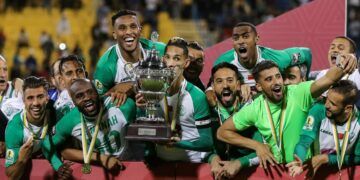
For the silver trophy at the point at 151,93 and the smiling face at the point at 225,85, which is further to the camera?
the smiling face at the point at 225,85

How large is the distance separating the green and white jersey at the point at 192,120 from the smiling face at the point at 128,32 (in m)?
0.81

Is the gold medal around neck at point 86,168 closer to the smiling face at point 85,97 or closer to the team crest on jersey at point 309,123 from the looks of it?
the smiling face at point 85,97

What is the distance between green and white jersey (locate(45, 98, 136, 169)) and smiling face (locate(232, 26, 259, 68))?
1142 mm

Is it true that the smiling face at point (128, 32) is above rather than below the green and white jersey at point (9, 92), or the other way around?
above

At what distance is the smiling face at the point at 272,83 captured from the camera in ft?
20.7

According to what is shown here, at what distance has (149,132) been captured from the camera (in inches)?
239

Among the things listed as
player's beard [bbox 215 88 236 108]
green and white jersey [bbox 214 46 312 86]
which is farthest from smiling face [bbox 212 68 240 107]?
green and white jersey [bbox 214 46 312 86]

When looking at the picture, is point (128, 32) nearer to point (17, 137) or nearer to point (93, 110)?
point (93, 110)

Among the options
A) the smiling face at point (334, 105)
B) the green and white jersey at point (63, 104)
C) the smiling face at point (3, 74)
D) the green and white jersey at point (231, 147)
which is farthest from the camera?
→ the smiling face at point (3, 74)

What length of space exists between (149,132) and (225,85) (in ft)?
3.07

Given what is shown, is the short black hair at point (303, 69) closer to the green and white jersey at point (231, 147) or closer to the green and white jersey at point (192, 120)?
the green and white jersey at point (231, 147)

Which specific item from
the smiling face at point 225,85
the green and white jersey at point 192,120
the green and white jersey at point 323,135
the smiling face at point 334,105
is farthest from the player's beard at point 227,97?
the smiling face at point 334,105

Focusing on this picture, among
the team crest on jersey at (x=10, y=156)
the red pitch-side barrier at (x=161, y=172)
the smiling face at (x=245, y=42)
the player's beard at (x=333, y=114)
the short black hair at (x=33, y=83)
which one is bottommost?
the red pitch-side barrier at (x=161, y=172)

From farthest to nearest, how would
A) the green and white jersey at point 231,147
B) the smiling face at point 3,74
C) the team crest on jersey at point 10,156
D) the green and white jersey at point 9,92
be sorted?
1. the green and white jersey at point 9,92
2. the smiling face at point 3,74
3. the team crest on jersey at point 10,156
4. the green and white jersey at point 231,147
